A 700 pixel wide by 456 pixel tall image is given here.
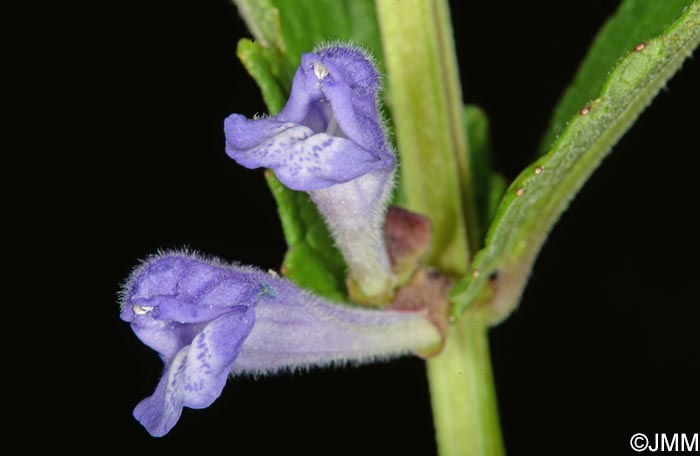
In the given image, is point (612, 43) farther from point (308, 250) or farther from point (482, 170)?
point (308, 250)

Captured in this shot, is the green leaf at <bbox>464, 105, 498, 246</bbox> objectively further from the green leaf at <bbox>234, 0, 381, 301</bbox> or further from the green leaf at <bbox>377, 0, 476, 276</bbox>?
the green leaf at <bbox>234, 0, 381, 301</bbox>

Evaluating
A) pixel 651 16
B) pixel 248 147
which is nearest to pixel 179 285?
pixel 248 147

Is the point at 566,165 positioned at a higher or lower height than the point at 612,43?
lower

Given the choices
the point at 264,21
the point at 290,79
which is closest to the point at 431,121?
the point at 290,79

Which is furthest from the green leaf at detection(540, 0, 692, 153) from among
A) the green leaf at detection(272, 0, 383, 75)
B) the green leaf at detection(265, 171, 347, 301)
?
the green leaf at detection(265, 171, 347, 301)

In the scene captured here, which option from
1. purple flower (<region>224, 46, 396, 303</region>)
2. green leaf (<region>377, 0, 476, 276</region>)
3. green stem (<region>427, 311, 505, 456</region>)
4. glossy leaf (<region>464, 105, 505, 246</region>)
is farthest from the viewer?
glossy leaf (<region>464, 105, 505, 246</region>)

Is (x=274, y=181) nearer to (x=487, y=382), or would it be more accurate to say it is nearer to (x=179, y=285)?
(x=179, y=285)
